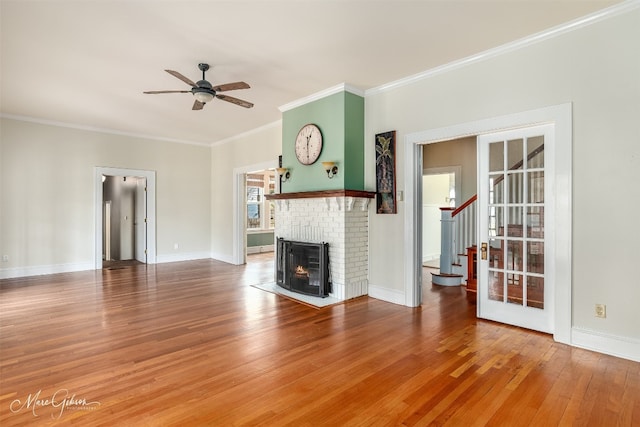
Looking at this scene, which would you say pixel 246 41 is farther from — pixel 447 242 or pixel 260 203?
pixel 260 203

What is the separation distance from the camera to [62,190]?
6395 mm

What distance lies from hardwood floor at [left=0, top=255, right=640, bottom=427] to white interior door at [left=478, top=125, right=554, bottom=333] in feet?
0.83

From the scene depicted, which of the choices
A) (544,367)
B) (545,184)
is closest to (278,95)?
(545,184)

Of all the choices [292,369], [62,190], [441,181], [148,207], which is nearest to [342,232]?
[292,369]

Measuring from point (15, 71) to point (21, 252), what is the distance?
360 centimetres

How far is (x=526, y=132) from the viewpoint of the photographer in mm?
3340

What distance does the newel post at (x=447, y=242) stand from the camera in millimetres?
5652

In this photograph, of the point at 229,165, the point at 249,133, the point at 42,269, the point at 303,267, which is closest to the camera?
the point at 303,267

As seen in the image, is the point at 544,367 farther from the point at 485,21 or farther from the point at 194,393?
A: the point at 485,21

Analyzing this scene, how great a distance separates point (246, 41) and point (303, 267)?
2.99 meters

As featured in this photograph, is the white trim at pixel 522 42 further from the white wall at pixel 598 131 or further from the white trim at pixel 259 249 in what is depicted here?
the white trim at pixel 259 249

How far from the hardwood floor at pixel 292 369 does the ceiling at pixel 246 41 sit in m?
2.88

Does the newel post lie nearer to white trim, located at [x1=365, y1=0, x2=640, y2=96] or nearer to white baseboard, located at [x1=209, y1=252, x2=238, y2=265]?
white trim, located at [x1=365, y1=0, x2=640, y2=96]

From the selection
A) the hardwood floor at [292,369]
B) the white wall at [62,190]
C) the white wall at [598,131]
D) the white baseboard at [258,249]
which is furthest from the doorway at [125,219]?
the white wall at [598,131]
